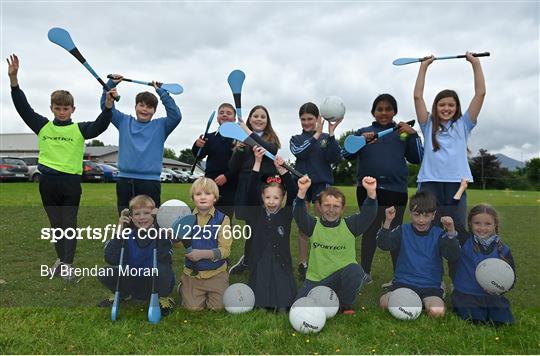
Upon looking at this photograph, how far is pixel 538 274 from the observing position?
555 cm

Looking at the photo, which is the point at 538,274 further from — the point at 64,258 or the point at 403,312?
the point at 64,258

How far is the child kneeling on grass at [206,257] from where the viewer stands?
156 inches

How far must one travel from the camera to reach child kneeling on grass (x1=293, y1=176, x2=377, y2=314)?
3.93 meters

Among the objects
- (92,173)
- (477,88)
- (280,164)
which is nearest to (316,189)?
(280,164)

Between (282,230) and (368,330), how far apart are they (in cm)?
111

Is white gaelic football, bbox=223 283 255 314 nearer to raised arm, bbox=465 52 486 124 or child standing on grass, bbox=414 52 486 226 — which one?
child standing on grass, bbox=414 52 486 226

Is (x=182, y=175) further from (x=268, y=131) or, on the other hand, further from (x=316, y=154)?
(x=316, y=154)

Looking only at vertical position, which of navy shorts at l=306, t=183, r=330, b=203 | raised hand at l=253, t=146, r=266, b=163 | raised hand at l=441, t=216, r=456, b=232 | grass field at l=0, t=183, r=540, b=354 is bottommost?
grass field at l=0, t=183, r=540, b=354

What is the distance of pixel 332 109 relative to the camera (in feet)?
14.6

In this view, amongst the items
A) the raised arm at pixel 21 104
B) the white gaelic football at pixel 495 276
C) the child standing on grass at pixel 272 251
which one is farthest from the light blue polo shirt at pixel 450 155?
the raised arm at pixel 21 104

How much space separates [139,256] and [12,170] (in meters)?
21.0

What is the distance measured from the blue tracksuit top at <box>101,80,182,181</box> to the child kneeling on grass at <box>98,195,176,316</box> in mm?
562

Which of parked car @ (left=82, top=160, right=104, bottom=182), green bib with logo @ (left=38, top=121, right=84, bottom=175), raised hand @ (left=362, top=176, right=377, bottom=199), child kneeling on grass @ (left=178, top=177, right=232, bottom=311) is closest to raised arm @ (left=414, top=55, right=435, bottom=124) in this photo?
raised hand @ (left=362, top=176, right=377, bottom=199)

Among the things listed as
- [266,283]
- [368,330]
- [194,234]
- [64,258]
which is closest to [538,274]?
[368,330]
